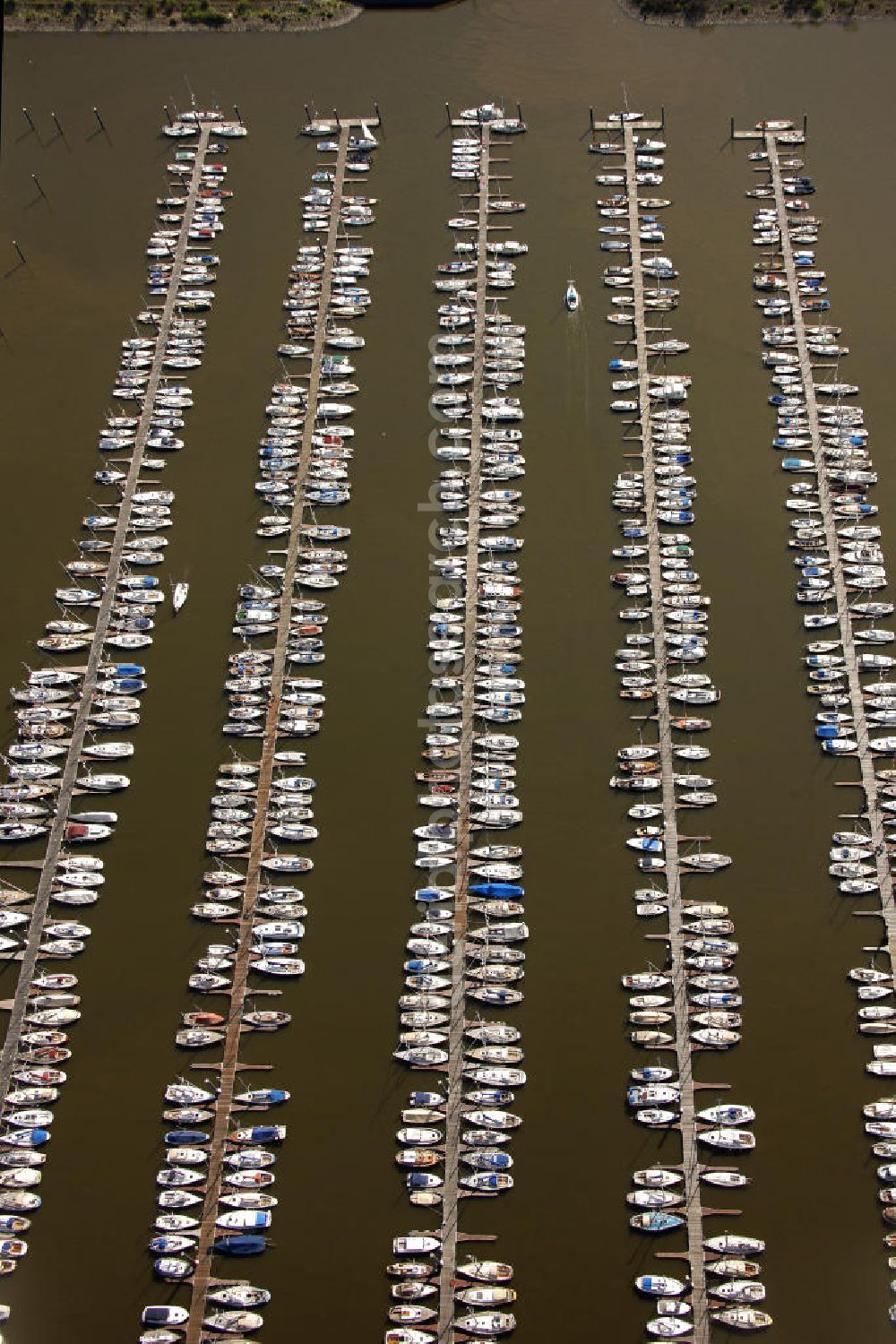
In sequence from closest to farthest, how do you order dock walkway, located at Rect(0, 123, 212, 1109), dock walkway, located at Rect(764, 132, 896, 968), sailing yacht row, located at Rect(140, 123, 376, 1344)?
sailing yacht row, located at Rect(140, 123, 376, 1344), dock walkway, located at Rect(0, 123, 212, 1109), dock walkway, located at Rect(764, 132, 896, 968)

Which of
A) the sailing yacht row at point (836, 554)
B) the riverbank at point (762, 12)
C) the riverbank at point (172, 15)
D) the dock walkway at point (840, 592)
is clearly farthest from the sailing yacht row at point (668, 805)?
the riverbank at point (172, 15)

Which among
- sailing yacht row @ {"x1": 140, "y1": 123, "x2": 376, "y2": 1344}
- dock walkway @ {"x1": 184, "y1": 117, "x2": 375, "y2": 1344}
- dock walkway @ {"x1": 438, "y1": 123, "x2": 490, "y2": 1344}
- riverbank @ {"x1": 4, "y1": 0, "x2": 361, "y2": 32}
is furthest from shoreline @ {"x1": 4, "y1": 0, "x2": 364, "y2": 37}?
dock walkway @ {"x1": 438, "y1": 123, "x2": 490, "y2": 1344}

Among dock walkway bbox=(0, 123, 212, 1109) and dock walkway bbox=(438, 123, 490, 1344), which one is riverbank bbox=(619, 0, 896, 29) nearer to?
dock walkway bbox=(438, 123, 490, 1344)

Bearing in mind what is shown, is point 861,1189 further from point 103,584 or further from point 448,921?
point 103,584

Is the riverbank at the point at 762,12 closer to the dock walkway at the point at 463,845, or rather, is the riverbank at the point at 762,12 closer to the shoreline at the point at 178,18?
the dock walkway at the point at 463,845

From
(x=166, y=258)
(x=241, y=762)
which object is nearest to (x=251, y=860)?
(x=241, y=762)

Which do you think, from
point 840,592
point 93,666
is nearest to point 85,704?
point 93,666
